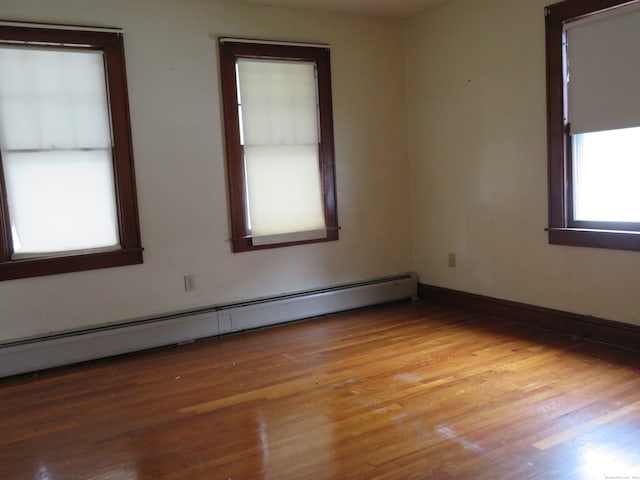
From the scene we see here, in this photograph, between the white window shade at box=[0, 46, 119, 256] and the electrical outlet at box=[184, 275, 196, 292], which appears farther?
the electrical outlet at box=[184, 275, 196, 292]

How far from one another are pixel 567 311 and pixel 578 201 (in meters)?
0.80

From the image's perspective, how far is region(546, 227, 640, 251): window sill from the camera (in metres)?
3.52

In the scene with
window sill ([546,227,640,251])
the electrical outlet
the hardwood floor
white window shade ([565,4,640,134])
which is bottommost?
the hardwood floor

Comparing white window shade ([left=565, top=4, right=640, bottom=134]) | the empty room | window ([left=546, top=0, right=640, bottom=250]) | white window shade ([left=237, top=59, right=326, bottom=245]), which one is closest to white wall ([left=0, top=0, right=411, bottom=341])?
the empty room

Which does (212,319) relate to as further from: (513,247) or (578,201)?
(578,201)

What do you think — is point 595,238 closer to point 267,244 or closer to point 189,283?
point 267,244

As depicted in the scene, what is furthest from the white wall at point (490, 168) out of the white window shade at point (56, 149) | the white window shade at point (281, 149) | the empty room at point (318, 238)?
the white window shade at point (56, 149)

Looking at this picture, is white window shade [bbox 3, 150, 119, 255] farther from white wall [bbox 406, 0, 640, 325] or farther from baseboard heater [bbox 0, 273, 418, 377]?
white wall [bbox 406, 0, 640, 325]

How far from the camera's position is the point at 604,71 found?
3545 mm

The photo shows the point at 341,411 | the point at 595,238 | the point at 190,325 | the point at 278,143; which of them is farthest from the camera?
the point at 278,143

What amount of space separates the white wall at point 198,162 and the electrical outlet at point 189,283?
0.12ft

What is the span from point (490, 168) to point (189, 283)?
8.50 feet

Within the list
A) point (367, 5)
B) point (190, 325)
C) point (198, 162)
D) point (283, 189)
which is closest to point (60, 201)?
point (198, 162)

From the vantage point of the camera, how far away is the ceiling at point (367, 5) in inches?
177
